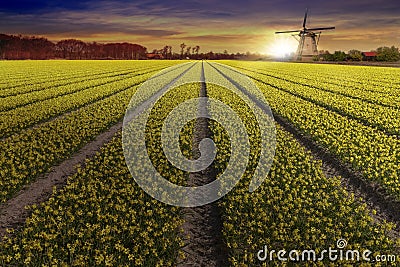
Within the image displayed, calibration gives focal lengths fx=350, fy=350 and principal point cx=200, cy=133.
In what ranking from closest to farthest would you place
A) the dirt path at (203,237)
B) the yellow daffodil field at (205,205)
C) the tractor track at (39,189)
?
the yellow daffodil field at (205,205) → the dirt path at (203,237) → the tractor track at (39,189)

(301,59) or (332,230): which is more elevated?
(301,59)

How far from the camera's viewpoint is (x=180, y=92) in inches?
1068

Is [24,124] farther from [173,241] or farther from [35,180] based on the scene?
[173,241]

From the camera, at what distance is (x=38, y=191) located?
9.07 metres

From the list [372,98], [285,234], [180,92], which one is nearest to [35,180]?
[285,234]

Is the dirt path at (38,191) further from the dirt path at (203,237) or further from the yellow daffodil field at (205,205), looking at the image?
the dirt path at (203,237)

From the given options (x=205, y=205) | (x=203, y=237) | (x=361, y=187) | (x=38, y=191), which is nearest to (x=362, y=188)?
(x=361, y=187)

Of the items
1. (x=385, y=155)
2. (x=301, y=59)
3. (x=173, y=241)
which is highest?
(x=301, y=59)

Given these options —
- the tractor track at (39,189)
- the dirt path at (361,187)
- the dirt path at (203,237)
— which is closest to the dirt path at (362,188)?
the dirt path at (361,187)

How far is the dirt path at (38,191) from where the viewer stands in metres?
7.66

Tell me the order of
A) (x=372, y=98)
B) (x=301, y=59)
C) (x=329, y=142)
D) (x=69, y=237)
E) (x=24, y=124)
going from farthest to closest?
(x=301, y=59)
(x=372, y=98)
(x=24, y=124)
(x=329, y=142)
(x=69, y=237)

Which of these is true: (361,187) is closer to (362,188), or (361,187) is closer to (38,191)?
(362,188)

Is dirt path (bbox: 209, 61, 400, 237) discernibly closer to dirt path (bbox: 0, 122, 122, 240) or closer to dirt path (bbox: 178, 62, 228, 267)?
dirt path (bbox: 178, 62, 228, 267)

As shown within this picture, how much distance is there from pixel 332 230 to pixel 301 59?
11012cm
